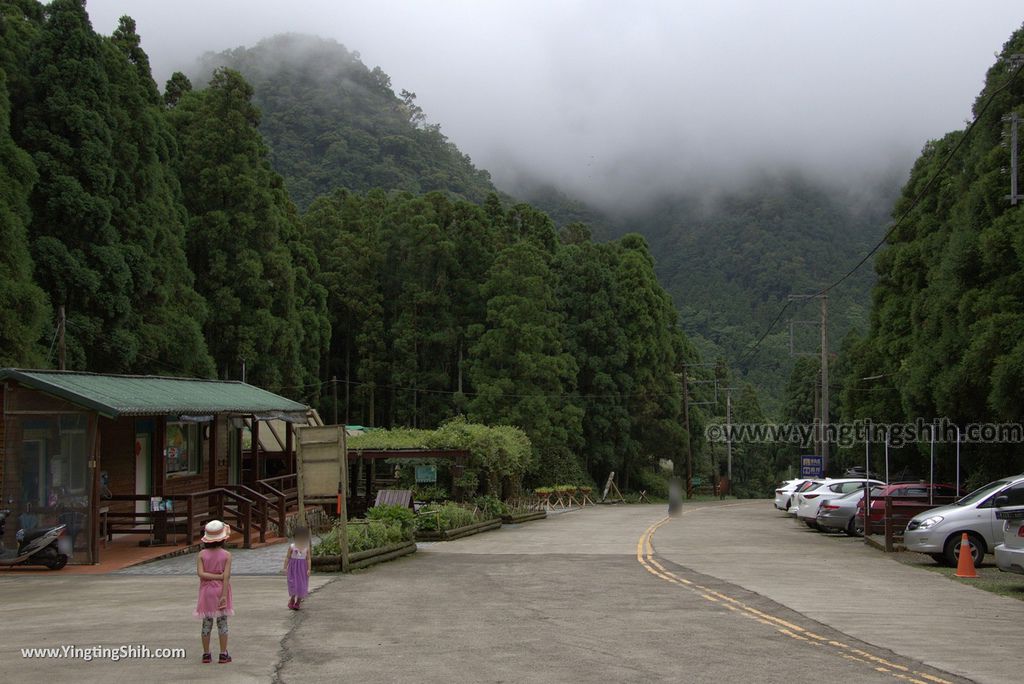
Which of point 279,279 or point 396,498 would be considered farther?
point 279,279

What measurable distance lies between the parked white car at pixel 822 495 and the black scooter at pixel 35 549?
20.9 metres

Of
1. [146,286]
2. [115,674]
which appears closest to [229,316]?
[146,286]

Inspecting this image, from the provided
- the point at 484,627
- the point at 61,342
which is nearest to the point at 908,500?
the point at 484,627

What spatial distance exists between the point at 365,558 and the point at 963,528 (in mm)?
11578

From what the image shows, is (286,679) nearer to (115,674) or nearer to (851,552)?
(115,674)

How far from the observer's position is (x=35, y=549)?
17562 millimetres

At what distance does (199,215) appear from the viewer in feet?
145

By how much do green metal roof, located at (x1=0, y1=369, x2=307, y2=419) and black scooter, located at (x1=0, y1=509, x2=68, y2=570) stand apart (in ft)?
7.54

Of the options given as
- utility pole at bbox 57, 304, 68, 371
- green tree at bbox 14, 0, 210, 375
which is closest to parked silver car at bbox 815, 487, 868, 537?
utility pole at bbox 57, 304, 68, 371

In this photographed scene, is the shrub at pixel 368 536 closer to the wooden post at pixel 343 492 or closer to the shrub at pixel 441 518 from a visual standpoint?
the wooden post at pixel 343 492

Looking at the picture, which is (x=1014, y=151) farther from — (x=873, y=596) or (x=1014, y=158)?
(x=873, y=596)

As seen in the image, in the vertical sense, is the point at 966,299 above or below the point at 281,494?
above

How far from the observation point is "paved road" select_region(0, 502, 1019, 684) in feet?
30.7

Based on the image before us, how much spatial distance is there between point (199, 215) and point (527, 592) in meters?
33.3
